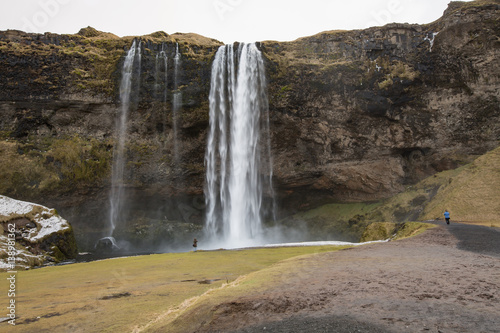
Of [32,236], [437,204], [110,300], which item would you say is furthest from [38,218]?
[437,204]

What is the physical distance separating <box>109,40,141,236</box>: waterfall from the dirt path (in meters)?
32.7

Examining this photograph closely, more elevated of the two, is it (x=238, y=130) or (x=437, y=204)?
(x=238, y=130)

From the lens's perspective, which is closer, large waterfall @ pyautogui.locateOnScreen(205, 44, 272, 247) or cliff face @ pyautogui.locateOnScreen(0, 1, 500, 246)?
cliff face @ pyautogui.locateOnScreen(0, 1, 500, 246)

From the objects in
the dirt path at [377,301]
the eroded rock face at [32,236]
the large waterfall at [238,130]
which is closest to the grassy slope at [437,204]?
the large waterfall at [238,130]

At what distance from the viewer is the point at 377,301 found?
A: 5297mm

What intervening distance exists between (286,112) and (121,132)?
1932cm

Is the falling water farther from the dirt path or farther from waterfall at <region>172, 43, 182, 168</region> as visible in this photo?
the dirt path

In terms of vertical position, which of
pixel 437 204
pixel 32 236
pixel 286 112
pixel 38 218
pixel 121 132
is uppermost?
pixel 286 112

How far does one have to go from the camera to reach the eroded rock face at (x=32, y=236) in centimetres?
2041

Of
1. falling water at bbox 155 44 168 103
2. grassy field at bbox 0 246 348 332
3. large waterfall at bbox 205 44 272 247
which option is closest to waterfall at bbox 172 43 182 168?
falling water at bbox 155 44 168 103

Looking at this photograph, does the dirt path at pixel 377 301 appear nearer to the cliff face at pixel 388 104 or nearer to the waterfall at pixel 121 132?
the cliff face at pixel 388 104

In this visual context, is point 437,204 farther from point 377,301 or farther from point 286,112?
point 377,301

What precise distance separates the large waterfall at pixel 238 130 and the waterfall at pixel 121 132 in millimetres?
9148

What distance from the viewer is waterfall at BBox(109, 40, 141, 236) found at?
1423 inches
